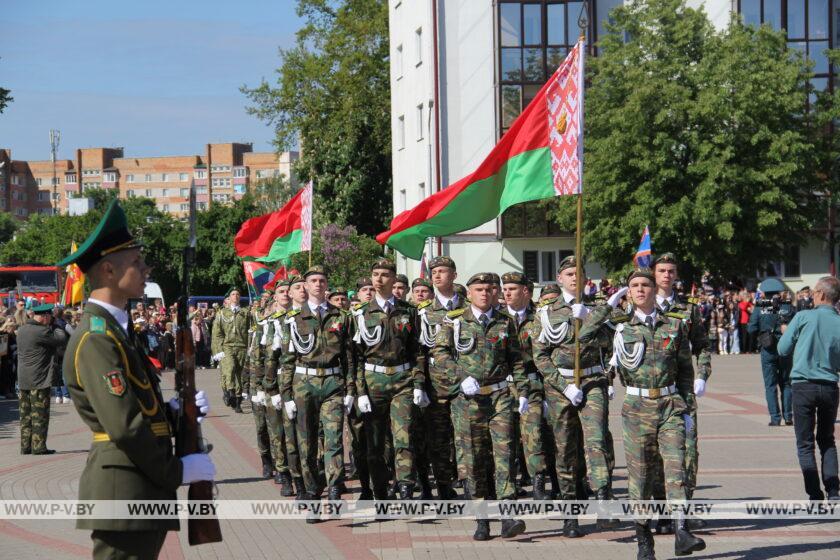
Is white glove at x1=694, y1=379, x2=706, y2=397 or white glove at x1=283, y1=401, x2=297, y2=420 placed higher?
white glove at x1=694, y1=379, x2=706, y2=397

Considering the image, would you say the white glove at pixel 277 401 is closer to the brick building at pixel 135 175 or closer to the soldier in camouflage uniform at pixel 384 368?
the soldier in camouflage uniform at pixel 384 368

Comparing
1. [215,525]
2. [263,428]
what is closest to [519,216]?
[263,428]

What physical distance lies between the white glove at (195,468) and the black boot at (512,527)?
443cm

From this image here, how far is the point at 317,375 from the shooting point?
10.4 meters

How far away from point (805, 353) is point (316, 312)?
4309 millimetres

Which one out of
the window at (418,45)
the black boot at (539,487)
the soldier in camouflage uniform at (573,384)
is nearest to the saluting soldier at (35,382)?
the black boot at (539,487)

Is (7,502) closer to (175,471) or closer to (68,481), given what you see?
(68,481)

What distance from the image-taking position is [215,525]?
17.3ft

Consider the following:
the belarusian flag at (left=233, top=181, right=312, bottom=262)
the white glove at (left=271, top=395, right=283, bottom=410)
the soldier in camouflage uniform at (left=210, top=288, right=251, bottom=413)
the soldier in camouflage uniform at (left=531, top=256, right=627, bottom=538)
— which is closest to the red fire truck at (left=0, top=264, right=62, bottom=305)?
the soldier in camouflage uniform at (left=210, top=288, right=251, bottom=413)

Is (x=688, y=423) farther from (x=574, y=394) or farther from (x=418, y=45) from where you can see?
(x=418, y=45)

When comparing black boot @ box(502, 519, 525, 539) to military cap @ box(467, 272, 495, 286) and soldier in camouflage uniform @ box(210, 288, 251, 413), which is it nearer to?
military cap @ box(467, 272, 495, 286)

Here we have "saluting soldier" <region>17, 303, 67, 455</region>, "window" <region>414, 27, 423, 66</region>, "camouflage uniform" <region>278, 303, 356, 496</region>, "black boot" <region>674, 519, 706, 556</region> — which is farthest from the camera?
"window" <region>414, 27, 423, 66</region>

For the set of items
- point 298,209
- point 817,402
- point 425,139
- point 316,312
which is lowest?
point 817,402

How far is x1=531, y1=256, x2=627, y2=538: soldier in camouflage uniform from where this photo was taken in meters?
9.65
